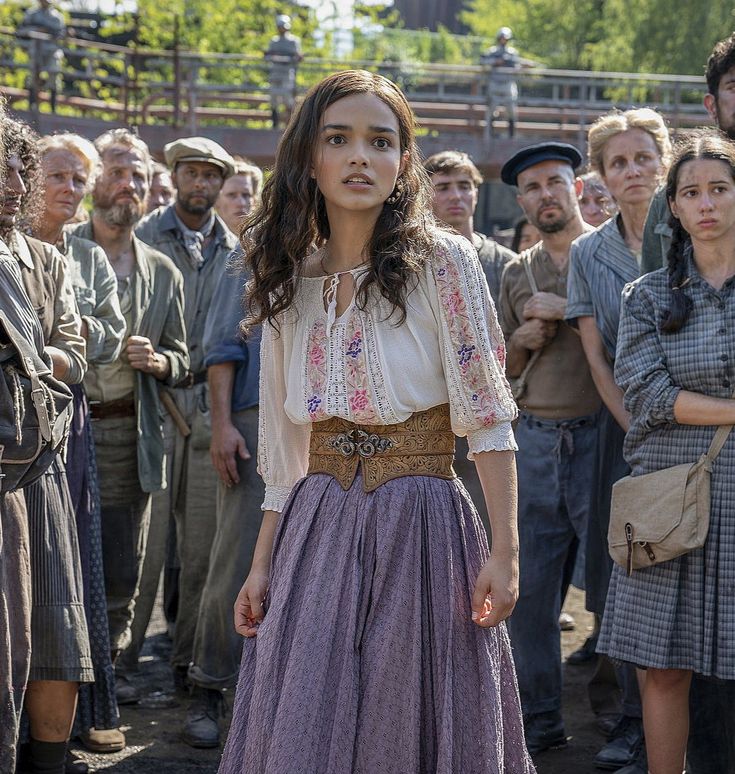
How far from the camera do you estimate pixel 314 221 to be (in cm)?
364

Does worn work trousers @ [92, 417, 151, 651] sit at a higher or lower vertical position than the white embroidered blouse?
lower

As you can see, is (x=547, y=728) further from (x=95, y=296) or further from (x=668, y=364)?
(x=95, y=296)

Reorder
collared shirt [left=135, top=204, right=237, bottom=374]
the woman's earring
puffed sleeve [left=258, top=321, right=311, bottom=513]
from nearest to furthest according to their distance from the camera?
the woman's earring
puffed sleeve [left=258, top=321, right=311, bottom=513]
collared shirt [left=135, top=204, right=237, bottom=374]

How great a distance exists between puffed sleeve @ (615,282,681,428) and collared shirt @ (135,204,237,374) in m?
2.65

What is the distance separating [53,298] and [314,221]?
1541 millimetres

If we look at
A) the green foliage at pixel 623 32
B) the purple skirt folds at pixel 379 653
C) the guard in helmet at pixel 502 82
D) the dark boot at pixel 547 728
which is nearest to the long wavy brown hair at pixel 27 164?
the purple skirt folds at pixel 379 653

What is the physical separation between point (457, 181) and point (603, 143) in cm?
76

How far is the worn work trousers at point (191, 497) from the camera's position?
6348 millimetres

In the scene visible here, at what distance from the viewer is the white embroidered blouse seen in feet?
11.1

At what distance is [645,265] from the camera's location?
5117mm

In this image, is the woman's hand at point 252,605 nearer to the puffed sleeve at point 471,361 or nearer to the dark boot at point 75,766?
the puffed sleeve at point 471,361

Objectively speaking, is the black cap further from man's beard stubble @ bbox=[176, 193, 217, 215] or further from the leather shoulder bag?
the leather shoulder bag

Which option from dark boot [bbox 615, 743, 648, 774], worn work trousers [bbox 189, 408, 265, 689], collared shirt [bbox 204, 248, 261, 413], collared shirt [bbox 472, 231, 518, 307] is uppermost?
collared shirt [bbox 472, 231, 518, 307]

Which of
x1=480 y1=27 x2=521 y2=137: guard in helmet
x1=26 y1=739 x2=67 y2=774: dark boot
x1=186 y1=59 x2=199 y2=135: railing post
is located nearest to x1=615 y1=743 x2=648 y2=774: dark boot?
x1=26 y1=739 x2=67 y2=774: dark boot
